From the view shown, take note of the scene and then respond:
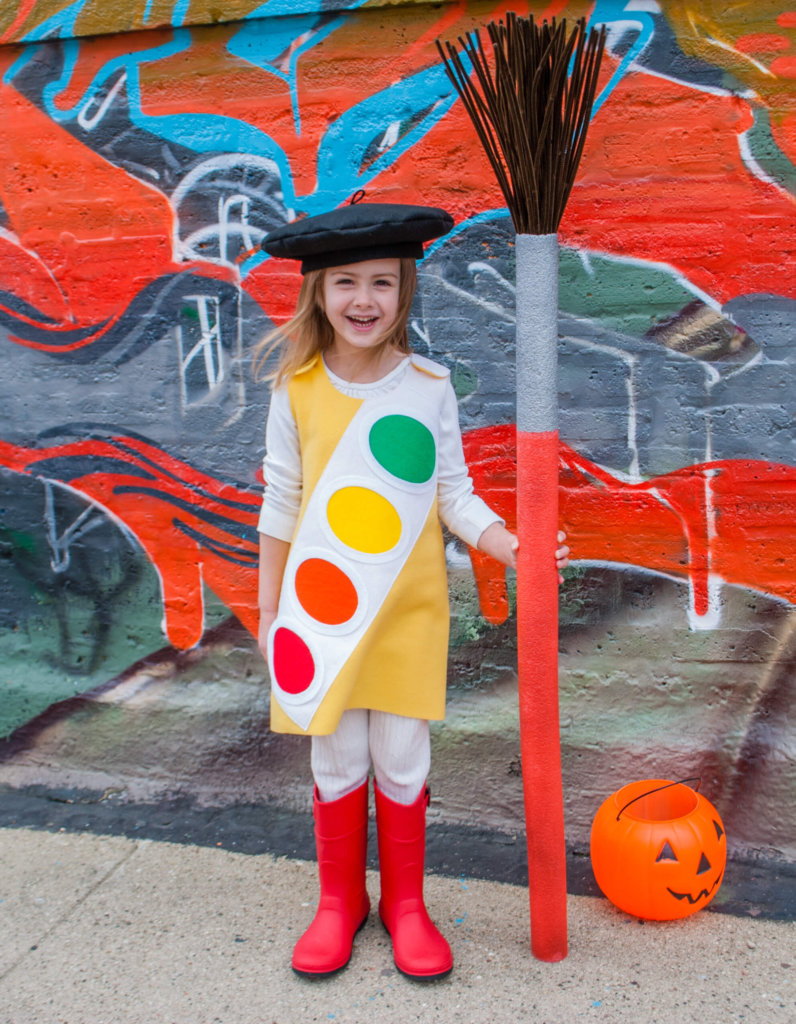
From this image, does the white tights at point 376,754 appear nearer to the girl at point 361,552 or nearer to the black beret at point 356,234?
the girl at point 361,552

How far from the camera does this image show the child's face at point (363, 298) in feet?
6.74

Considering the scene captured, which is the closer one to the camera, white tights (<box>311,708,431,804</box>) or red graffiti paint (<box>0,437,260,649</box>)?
white tights (<box>311,708,431,804</box>)

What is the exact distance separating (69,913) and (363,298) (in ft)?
6.21

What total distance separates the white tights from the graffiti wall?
0.75 m

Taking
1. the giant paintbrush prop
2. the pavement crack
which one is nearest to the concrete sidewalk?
the pavement crack

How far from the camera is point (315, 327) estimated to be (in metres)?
2.21

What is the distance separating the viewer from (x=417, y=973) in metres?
2.25

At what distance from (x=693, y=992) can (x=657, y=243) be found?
197 cm

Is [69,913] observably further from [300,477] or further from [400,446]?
[400,446]

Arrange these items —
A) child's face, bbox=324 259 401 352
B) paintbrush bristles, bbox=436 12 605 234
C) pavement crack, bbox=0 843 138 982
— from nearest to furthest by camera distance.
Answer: paintbrush bristles, bbox=436 12 605 234 < child's face, bbox=324 259 401 352 < pavement crack, bbox=0 843 138 982

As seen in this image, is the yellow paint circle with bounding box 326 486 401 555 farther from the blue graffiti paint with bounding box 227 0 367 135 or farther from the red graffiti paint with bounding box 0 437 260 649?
the blue graffiti paint with bounding box 227 0 367 135

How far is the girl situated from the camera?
83.4 inches

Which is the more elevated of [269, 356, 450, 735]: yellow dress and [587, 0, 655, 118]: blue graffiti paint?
[587, 0, 655, 118]: blue graffiti paint

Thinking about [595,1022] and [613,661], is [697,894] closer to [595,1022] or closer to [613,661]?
[595,1022]
